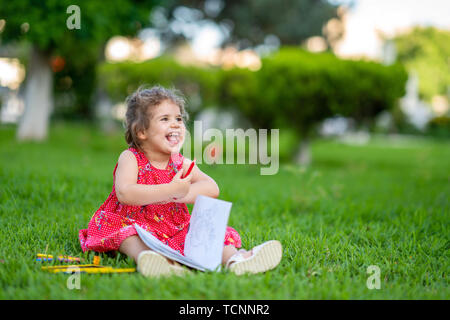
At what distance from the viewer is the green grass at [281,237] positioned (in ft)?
6.29

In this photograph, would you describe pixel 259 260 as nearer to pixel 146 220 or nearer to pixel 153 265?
pixel 153 265

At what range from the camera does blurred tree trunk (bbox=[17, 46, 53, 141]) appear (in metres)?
10.2

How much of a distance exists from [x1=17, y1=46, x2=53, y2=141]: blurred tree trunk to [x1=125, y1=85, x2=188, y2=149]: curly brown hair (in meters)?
8.55

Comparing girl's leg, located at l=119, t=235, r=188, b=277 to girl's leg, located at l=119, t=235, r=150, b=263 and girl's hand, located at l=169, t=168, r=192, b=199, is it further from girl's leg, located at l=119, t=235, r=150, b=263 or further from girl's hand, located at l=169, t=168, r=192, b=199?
girl's hand, located at l=169, t=168, r=192, b=199

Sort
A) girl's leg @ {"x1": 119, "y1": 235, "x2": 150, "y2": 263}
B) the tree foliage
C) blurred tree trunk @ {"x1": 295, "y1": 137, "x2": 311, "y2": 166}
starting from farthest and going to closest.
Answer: blurred tree trunk @ {"x1": 295, "y1": 137, "x2": 311, "y2": 166} < the tree foliage < girl's leg @ {"x1": 119, "y1": 235, "x2": 150, "y2": 263}

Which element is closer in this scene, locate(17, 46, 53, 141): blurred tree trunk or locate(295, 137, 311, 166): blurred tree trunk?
locate(295, 137, 311, 166): blurred tree trunk

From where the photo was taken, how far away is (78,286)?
6.22ft

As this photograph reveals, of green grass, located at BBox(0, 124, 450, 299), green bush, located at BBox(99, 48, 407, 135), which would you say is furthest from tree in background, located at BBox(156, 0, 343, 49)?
green grass, located at BBox(0, 124, 450, 299)

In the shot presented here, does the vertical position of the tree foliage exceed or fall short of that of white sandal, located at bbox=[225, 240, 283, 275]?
it exceeds it

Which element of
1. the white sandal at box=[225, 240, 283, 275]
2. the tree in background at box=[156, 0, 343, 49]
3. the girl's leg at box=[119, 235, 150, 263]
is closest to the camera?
the white sandal at box=[225, 240, 283, 275]

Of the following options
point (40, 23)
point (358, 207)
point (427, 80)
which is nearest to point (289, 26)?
point (40, 23)

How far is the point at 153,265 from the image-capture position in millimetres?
2020

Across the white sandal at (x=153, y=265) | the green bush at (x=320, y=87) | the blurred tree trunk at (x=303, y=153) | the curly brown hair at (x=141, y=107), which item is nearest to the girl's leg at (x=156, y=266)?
the white sandal at (x=153, y=265)
